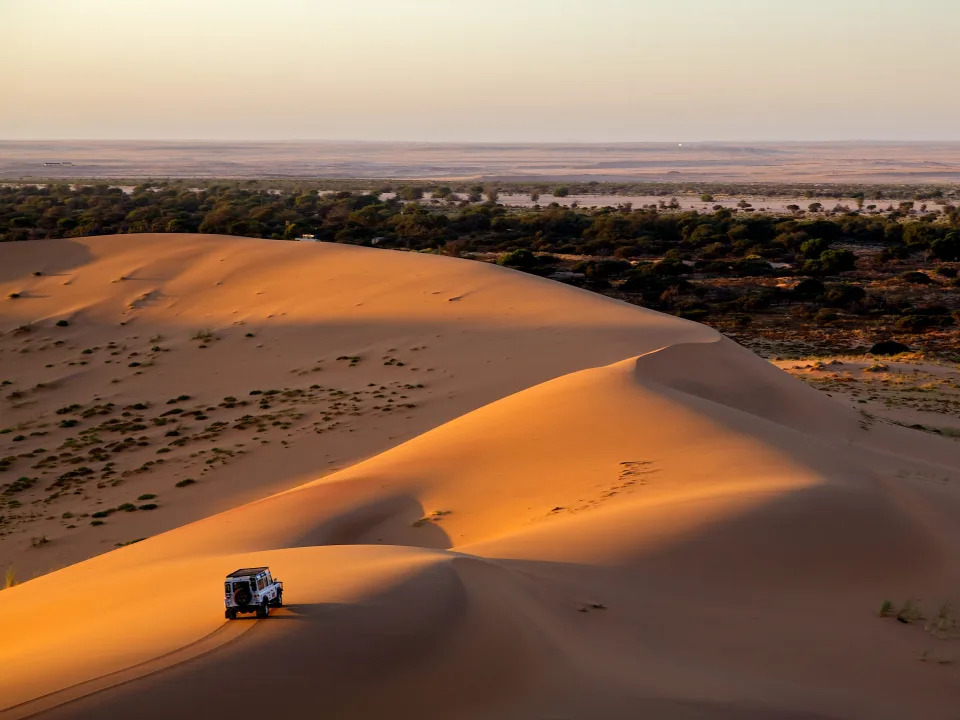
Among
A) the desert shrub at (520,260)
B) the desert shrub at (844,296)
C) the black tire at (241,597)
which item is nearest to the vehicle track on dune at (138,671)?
the black tire at (241,597)

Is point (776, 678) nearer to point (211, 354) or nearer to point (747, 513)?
point (747, 513)

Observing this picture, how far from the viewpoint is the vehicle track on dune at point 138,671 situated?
201 inches

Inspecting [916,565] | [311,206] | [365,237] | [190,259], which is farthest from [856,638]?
[311,206]

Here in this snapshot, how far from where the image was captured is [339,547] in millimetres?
9219

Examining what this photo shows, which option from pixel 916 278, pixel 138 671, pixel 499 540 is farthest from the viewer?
pixel 916 278

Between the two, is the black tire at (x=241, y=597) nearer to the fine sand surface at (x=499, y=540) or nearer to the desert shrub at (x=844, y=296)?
the fine sand surface at (x=499, y=540)

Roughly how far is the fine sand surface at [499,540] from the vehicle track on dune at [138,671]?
0.06 feet

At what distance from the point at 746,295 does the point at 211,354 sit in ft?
63.3

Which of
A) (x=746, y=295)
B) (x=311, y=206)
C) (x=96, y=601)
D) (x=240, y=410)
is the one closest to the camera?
(x=96, y=601)

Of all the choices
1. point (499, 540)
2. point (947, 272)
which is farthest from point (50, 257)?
point (947, 272)

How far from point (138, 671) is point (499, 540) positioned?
14.8 ft

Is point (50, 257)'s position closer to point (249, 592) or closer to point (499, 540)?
point (499, 540)

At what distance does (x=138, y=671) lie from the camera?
552 cm

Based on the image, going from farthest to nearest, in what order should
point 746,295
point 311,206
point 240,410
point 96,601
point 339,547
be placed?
point 311,206
point 746,295
point 240,410
point 339,547
point 96,601
